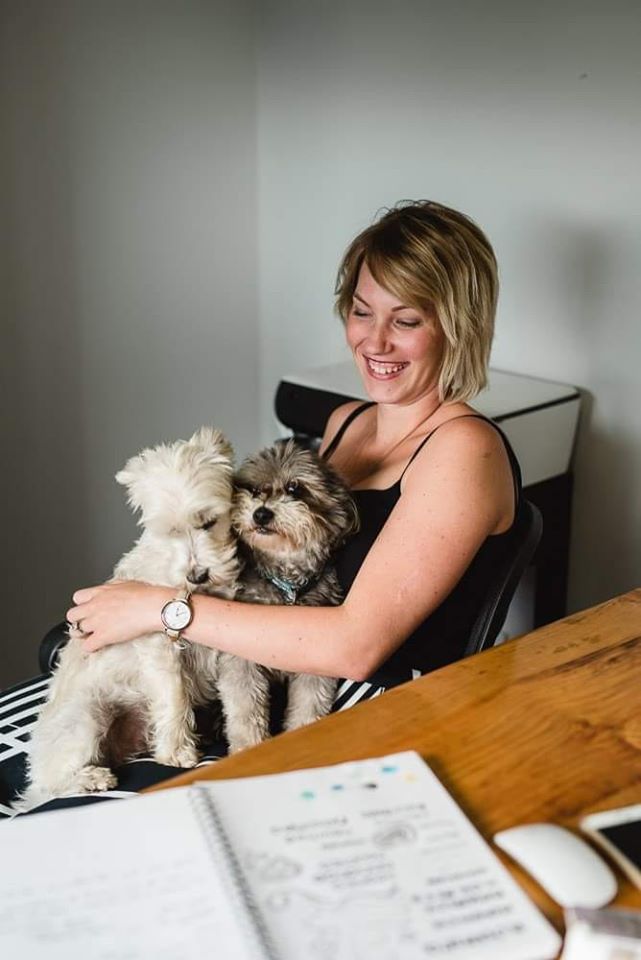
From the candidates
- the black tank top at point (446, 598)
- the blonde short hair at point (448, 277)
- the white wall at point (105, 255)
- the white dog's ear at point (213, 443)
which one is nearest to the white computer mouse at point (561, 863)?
the black tank top at point (446, 598)

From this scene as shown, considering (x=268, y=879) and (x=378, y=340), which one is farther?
(x=378, y=340)

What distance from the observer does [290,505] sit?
165cm

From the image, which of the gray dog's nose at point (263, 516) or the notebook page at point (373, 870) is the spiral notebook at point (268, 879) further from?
the gray dog's nose at point (263, 516)

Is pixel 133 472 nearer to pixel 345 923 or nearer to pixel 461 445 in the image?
pixel 461 445

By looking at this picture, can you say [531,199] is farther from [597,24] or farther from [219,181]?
[219,181]

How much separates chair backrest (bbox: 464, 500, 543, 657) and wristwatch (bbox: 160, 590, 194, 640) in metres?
0.42

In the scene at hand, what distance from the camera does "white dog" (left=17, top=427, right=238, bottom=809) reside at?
1617mm

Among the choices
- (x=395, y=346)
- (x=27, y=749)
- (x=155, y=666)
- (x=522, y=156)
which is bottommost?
(x=27, y=749)

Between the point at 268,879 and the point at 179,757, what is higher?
the point at 268,879

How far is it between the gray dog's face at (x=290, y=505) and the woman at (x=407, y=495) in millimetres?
64

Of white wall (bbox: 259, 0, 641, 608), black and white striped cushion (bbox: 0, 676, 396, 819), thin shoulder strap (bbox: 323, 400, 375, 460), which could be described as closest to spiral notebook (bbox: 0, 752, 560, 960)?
black and white striped cushion (bbox: 0, 676, 396, 819)

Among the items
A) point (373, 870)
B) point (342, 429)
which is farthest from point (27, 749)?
point (373, 870)

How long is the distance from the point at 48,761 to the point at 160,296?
6.35ft

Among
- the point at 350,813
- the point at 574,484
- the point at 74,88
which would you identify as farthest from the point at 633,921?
the point at 74,88
